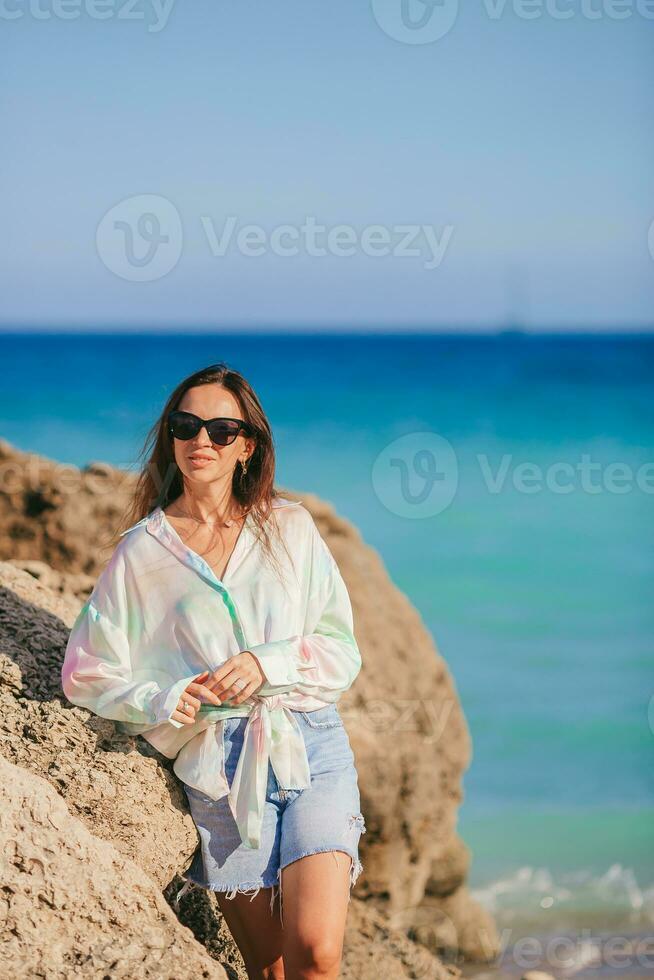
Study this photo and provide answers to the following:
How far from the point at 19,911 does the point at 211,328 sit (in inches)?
2351

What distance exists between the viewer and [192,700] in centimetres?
335

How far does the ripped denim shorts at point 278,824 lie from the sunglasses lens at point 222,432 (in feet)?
2.61

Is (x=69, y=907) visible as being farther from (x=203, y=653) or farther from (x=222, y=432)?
(x=222, y=432)

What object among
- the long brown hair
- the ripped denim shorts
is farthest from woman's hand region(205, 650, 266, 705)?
the long brown hair

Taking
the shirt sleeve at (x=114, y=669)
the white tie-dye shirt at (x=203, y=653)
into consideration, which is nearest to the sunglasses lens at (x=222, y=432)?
the white tie-dye shirt at (x=203, y=653)

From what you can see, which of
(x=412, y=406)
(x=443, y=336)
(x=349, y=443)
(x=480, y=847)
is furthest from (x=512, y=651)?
(x=443, y=336)

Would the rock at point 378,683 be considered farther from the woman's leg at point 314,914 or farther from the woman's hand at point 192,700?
the woman's leg at point 314,914

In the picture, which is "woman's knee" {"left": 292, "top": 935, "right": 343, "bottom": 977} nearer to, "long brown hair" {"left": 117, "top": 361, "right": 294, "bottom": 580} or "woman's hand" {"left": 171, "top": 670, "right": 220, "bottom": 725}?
"woman's hand" {"left": 171, "top": 670, "right": 220, "bottom": 725}

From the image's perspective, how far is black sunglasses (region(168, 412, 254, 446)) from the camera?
11.9 feet

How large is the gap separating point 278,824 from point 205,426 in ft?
3.73

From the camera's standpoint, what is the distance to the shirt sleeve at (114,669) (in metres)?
3.34

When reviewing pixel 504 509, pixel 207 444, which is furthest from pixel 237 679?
pixel 504 509

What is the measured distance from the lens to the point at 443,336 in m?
A: 55.8

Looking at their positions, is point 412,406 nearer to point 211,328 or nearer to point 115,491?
point 211,328
